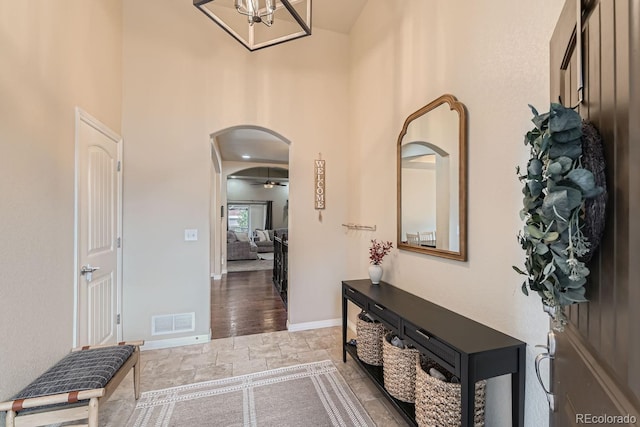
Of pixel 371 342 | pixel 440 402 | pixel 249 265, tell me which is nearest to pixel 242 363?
pixel 371 342

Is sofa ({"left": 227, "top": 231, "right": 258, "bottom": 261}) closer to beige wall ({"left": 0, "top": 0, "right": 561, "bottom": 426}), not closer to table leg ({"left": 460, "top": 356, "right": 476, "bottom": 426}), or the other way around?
beige wall ({"left": 0, "top": 0, "right": 561, "bottom": 426})

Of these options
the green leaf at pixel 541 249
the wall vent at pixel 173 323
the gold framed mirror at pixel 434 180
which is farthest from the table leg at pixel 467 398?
the wall vent at pixel 173 323

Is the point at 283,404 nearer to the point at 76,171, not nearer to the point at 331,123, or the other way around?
the point at 76,171

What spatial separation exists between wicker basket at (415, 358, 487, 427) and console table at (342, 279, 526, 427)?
156 mm

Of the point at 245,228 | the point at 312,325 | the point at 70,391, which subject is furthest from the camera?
the point at 245,228

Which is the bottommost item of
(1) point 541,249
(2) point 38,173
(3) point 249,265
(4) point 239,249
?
(3) point 249,265

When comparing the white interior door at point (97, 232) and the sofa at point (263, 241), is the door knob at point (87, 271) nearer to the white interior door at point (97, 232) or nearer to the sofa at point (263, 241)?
the white interior door at point (97, 232)

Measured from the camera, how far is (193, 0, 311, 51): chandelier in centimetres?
194

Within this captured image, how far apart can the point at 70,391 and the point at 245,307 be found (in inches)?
117

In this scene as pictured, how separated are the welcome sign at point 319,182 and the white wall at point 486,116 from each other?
3.73 feet

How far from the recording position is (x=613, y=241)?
606mm

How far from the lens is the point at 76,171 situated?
7.16 feet

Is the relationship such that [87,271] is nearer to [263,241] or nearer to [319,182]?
[319,182]

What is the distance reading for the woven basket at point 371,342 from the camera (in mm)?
2416
